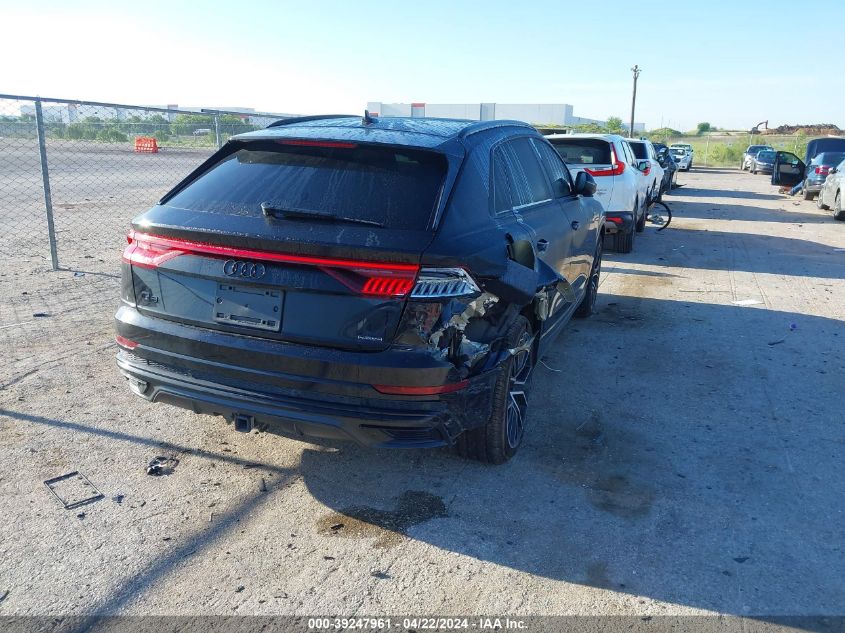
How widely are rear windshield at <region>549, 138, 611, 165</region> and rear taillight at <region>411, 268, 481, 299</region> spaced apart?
8.40 meters

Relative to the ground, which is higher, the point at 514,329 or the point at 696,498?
the point at 514,329

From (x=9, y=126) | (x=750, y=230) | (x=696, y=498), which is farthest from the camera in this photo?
(x=750, y=230)

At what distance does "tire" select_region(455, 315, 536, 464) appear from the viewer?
377 cm

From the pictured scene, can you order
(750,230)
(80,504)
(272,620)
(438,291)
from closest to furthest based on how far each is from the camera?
(272,620) < (438,291) < (80,504) < (750,230)

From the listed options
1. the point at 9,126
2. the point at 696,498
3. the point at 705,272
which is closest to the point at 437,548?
the point at 696,498

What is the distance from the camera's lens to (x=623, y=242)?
1172cm

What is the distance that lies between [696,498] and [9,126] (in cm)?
999

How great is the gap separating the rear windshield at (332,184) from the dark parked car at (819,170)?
2078 cm

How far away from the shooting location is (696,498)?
374cm

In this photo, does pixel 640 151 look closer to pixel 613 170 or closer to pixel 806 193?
pixel 613 170

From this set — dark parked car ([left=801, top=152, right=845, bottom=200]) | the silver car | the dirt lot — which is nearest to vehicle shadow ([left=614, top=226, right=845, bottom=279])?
the silver car

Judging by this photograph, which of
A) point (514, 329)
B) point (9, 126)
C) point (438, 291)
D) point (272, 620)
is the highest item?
point (9, 126)

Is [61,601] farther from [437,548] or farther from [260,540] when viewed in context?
[437,548]

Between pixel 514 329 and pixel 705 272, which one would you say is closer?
pixel 514 329
